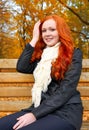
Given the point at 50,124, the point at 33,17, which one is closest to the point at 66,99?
the point at 50,124

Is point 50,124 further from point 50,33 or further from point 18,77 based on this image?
point 18,77

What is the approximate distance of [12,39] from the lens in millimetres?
27672

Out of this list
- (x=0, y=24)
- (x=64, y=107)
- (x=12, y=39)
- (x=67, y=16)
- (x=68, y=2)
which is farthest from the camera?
(x=12, y=39)

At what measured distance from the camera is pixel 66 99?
3193 millimetres

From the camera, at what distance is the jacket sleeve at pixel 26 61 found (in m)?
3.56

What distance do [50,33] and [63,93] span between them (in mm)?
563

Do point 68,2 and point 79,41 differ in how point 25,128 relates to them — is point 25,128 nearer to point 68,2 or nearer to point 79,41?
point 68,2

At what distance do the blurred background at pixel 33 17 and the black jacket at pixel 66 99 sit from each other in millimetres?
14152

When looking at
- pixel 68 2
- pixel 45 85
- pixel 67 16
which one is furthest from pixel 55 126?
pixel 67 16

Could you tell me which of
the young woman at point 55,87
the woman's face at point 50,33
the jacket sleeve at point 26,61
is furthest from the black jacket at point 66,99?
the jacket sleeve at point 26,61

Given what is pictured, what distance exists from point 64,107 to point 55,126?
22 centimetres

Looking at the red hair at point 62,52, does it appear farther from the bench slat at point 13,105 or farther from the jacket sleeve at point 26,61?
the bench slat at point 13,105

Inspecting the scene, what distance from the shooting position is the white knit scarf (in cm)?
333

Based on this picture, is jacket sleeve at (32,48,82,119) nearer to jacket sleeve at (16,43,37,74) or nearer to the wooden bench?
jacket sleeve at (16,43,37,74)
